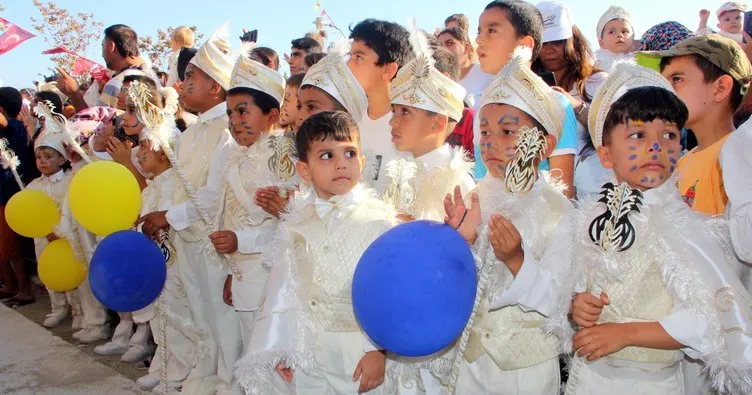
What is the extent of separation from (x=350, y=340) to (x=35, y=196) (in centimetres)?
329

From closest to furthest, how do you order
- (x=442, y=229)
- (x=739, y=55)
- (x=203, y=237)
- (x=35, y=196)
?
(x=442, y=229) → (x=739, y=55) → (x=203, y=237) → (x=35, y=196)

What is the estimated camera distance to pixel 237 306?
354 cm

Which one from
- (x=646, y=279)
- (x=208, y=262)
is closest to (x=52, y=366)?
(x=208, y=262)

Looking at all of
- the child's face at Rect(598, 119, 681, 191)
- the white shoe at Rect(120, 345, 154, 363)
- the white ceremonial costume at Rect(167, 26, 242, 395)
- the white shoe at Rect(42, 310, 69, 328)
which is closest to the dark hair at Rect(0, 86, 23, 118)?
the white shoe at Rect(42, 310, 69, 328)

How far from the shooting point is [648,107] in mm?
2076

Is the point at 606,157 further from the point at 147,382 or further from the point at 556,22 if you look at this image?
the point at 147,382

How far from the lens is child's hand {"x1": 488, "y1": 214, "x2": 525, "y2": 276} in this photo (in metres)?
1.97

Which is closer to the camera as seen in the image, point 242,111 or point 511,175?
point 511,175

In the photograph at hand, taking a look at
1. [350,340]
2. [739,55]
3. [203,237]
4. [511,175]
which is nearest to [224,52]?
[203,237]

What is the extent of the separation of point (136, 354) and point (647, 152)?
13.2ft

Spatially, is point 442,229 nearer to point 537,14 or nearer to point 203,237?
point 537,14

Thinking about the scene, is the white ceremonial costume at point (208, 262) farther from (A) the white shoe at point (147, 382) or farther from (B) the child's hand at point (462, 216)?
(B) the child's hand at point (462, 216)

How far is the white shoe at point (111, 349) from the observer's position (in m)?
4.96

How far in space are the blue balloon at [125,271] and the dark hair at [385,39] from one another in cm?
160
